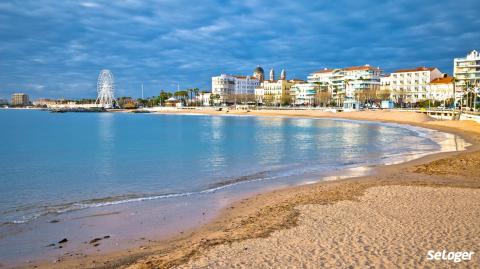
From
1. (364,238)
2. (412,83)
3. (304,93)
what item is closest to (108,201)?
(364,238)

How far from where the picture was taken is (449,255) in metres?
6.00

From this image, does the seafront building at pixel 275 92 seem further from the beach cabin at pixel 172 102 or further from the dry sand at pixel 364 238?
the dry sand at pixel 364 238

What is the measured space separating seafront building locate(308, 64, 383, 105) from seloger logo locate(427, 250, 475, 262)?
111330mm

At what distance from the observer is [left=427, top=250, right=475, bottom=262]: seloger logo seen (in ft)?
19.2

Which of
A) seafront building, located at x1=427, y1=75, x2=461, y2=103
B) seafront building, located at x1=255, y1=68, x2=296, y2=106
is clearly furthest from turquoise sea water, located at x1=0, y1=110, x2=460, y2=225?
seafront building, located at x1=255, y1=68, x2=296, y2=106

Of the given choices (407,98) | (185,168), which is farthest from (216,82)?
(185,168)

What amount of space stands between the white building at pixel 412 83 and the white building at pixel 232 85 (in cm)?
7193

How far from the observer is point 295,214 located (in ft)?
29.6

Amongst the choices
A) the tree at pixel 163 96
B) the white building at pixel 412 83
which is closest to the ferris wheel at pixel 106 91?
the tree at pixel 163 96

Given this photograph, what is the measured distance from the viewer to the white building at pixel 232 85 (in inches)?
6870

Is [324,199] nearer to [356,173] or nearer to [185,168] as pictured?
[356,173]

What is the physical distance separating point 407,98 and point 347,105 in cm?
3074

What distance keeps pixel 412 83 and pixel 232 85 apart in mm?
83128

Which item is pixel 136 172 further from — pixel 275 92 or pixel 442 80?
pixel 275 92
